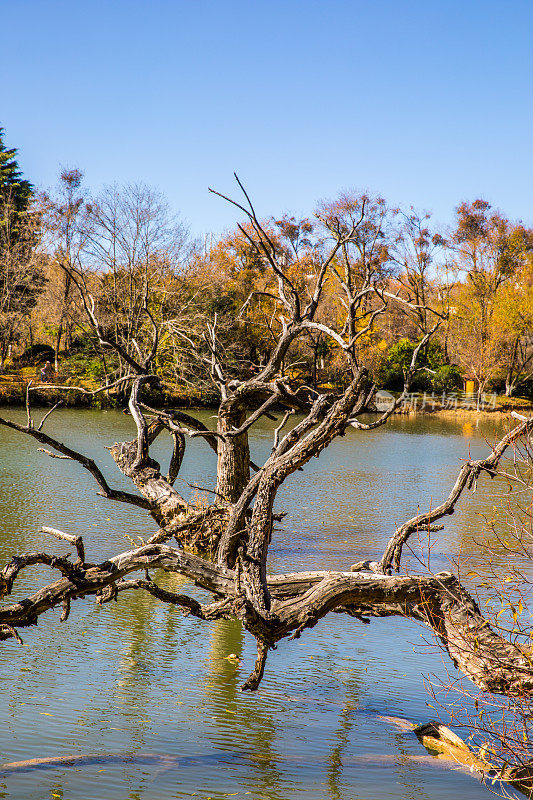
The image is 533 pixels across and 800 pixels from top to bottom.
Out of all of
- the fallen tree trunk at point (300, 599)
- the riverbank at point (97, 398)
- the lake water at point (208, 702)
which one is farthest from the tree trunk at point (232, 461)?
the riverbank at point (97, 398)

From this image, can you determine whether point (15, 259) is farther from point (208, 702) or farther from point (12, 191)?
point (208, 702)

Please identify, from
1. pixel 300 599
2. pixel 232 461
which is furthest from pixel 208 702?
pixel 232 461

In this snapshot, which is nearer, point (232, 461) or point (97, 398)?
point (232, 461)

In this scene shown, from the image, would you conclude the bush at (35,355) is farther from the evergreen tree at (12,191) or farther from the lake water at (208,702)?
the lake water at (208,702)

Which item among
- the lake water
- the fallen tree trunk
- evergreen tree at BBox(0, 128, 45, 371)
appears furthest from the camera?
evergreen tree at BBox(0, 128, 45, 371)

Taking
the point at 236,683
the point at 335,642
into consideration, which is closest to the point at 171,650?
the point at 236,683

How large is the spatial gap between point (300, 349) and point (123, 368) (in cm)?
874

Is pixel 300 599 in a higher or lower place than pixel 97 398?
lower

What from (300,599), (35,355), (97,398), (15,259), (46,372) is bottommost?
(300,599)

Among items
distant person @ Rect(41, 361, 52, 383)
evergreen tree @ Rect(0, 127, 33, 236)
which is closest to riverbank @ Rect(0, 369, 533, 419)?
distant person @ Rect(41, 361, 52, 383)

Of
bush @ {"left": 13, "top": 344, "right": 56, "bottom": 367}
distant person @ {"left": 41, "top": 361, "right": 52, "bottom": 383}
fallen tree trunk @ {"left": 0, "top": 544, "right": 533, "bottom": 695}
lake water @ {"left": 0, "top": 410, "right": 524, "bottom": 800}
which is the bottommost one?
lake water @ {"left": 0, "top": 410, "right": 524, "bottom": 800}

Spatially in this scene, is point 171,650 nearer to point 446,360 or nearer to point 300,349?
point 300,349

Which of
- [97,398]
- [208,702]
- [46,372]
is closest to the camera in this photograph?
[208,702]

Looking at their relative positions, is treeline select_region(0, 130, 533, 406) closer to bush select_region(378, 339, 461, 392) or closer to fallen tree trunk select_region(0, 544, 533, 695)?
bush select_region(378, 339, 461, 392)
